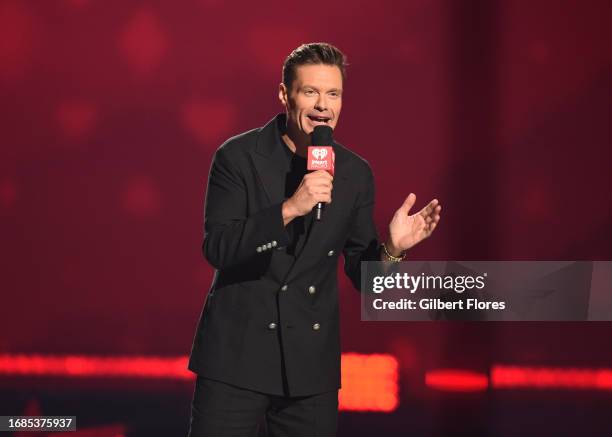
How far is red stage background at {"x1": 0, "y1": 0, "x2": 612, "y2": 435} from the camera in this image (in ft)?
12.0

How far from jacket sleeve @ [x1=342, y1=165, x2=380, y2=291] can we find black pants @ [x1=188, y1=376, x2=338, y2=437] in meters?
0.31

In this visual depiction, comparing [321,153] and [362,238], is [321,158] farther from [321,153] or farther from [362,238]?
[362,238]

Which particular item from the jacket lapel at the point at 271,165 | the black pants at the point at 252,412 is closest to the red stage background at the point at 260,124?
the jacket lapel at the point at 271,165

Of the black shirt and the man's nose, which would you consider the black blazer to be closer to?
the black shirt

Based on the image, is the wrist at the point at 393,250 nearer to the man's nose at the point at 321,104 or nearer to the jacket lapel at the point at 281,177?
the jacket lapel at the point at 281,177

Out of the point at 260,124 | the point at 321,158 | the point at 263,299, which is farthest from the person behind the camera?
the point at 260,124

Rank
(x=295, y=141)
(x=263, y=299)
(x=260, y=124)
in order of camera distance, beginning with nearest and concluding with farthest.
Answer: (x=263, y=299)
(x=295, y=141)
(x=260, y=124)

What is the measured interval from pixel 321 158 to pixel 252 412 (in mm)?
600

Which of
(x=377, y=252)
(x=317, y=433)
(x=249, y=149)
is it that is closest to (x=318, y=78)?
(x=249, y=149)

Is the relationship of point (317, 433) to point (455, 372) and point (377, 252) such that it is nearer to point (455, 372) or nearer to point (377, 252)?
point (377, 252)

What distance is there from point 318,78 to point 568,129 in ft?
6.14

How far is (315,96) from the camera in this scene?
6.90 feet

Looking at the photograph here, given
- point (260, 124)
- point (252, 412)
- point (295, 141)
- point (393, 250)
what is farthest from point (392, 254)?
point (260, 124)

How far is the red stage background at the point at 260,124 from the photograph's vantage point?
3.65 metres
